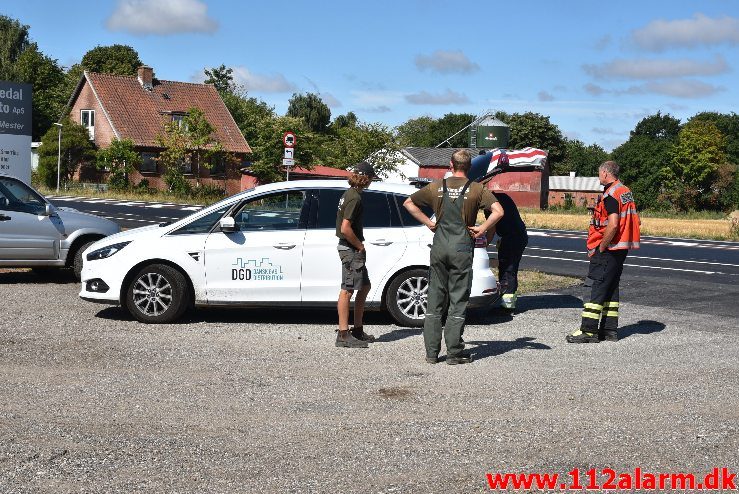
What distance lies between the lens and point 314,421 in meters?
6.58

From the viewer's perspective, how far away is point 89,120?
72.2m

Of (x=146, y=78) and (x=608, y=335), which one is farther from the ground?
(x=146, y=78)

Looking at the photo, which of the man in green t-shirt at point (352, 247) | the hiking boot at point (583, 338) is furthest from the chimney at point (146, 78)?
the hiking boot at point (583, 338)

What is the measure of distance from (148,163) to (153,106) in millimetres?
5710

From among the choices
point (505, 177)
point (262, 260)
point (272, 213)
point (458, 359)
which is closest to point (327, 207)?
point (272, 213)

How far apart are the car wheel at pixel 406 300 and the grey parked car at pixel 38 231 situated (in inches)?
211

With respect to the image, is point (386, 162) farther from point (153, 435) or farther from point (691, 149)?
point (153, 435)

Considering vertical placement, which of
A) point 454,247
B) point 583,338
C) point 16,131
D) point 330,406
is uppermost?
point 16,131

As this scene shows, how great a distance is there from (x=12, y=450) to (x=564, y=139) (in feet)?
376

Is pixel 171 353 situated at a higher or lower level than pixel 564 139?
lower

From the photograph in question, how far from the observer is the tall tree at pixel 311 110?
4505 inches

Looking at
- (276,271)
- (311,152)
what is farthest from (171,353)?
(311,152)

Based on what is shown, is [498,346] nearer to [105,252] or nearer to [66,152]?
[105,252]

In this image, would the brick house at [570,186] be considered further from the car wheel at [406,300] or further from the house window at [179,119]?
the car wheel at [406,300]
